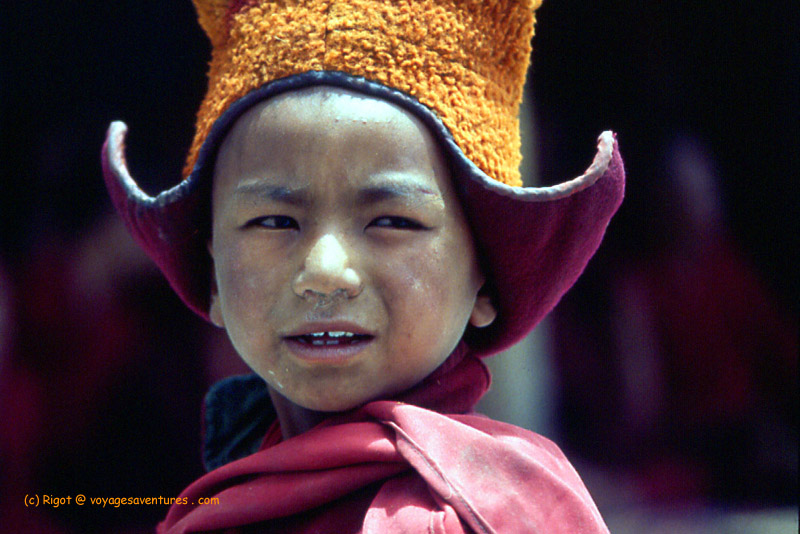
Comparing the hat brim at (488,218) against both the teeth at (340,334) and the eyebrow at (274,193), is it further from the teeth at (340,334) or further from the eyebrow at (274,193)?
the teeth at (340,334)

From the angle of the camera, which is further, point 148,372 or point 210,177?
point 148,372

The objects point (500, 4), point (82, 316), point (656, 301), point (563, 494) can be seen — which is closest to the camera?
point (563, 494)

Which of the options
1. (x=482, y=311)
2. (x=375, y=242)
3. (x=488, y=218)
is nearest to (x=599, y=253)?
(x=482, y=311)

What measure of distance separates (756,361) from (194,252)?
1.64 meters

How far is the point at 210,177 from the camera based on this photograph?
105 cm

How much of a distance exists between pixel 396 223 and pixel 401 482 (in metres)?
0.33

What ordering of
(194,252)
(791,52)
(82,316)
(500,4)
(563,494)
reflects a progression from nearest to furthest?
(563,494)
(500,4)
(194,252)
(791,52)
(82,316)

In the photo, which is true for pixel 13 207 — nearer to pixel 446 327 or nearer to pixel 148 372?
pixel 148 372

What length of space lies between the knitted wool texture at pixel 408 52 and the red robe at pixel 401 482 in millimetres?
366

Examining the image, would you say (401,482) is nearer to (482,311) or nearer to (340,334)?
(340,334)

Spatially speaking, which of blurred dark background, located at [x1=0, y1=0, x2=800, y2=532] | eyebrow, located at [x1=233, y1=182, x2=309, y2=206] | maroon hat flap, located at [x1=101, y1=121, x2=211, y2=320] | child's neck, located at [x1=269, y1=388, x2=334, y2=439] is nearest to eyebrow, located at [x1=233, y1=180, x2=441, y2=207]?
eyebrow, located at [x1=233, y1=182, x2=309, y2=206]

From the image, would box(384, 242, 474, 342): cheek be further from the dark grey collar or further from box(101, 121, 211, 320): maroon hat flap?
the dark grey collar

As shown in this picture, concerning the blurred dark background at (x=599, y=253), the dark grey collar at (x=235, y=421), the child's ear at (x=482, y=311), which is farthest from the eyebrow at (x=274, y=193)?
the blurred dark background at (x=599, y=253)

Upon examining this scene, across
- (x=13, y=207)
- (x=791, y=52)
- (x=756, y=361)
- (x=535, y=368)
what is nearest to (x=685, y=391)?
(x=756, y=361)
